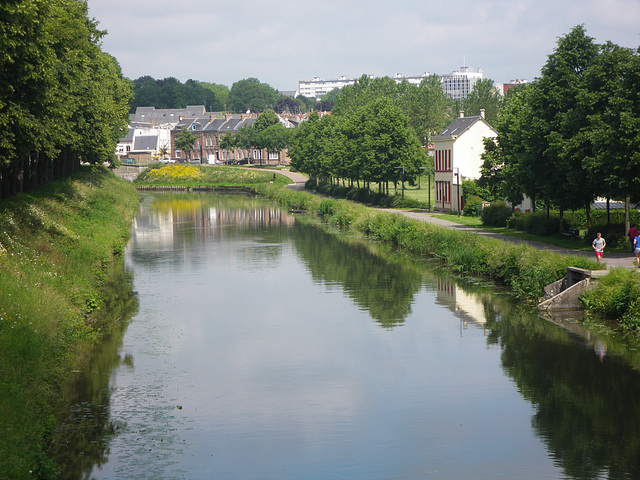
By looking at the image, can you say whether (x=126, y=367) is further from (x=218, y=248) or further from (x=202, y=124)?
(x=202, y=124)

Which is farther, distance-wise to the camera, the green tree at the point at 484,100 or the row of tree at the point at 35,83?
the green tree at the point at 484,100

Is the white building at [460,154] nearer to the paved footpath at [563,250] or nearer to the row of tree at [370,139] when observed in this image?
the row of tree at [370,139]

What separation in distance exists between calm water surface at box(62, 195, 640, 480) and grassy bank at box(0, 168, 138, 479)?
1099 mm

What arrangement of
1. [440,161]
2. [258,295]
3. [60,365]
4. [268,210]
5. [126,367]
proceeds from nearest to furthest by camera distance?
[60,365] < [126,367] < [258,295] < [440,161] < [268,210]

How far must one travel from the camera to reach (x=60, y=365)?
20.7 metres

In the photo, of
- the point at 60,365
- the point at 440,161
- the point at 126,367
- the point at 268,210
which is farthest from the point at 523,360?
the point at 268,210

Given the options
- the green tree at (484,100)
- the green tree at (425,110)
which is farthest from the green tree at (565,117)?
the green tree at (425,110)

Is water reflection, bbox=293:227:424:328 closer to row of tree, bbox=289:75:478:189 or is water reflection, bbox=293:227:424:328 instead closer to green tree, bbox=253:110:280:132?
row of tree, bbox=289:75:478:189

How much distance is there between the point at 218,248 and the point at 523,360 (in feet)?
→ 104

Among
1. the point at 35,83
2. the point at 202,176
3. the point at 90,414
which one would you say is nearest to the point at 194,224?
the point at 35,83

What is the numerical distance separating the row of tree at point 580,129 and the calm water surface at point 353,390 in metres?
7.81

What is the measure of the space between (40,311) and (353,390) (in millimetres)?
8661

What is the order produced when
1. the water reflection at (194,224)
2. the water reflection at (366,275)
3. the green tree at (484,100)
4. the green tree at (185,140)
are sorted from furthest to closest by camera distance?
the green tree at (185,140) → the green tree at (484,100) → the water reflection at (194,224) → the water reflection at (366,275)

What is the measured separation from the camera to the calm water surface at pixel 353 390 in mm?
15898
